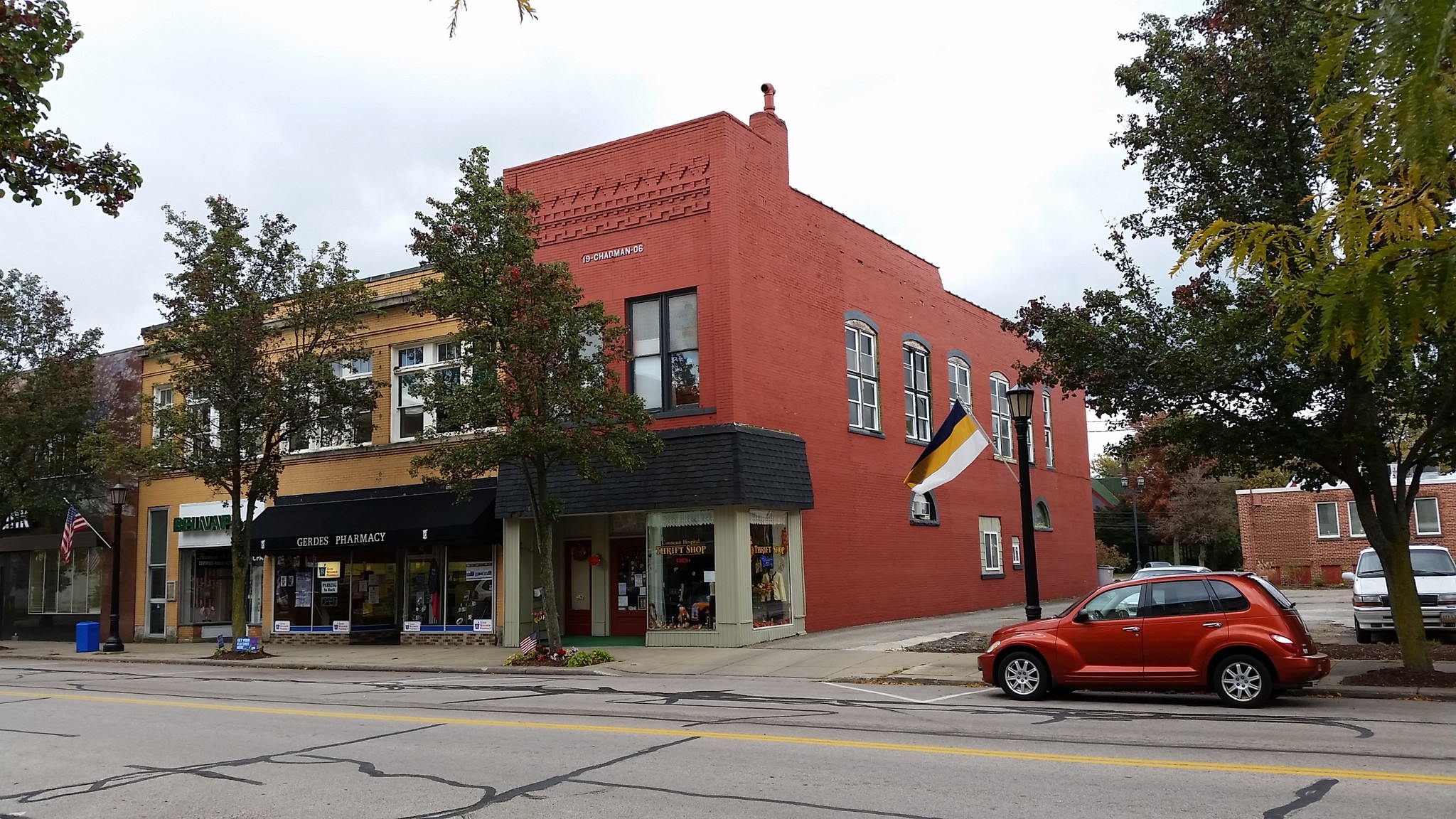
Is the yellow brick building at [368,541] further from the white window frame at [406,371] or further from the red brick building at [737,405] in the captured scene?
the red brick building at [737,405]

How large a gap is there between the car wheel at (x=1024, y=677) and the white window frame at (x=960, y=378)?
1787cm

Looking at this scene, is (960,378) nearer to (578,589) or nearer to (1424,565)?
(578,589)

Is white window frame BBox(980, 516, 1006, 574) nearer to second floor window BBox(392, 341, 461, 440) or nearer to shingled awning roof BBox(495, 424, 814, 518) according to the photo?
shingled awning roof BBox(495, 424, 814, 518)

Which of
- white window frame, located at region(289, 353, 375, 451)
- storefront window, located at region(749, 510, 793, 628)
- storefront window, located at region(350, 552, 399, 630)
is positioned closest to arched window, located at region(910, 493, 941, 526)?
storefront window, located at region(749, 510, 793, 628)

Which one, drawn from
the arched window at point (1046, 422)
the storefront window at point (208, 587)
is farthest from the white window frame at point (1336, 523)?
the storefront window at point (208, 587)

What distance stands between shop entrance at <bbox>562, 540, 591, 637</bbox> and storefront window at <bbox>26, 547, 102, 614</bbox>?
650 inches

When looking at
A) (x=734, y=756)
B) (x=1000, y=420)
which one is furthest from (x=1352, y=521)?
(x=734, y=756)

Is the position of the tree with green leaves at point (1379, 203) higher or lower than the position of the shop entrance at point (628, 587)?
higher

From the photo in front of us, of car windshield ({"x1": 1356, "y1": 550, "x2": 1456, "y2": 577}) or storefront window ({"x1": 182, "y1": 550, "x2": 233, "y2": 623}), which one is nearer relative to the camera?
car windshield ({"x1": 1356, "y1": 550, "x2": 1456, "y2": 577})

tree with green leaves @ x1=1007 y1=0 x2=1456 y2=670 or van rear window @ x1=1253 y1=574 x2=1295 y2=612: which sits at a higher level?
tree with green leaves @ x1=1007 y1=0 x2=1456 y2=670

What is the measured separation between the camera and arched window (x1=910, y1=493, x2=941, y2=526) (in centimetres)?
2748

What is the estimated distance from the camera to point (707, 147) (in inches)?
867

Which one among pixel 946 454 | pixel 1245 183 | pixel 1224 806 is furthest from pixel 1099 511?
pixel 1224 806

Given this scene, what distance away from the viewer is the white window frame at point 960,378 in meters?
30.8
